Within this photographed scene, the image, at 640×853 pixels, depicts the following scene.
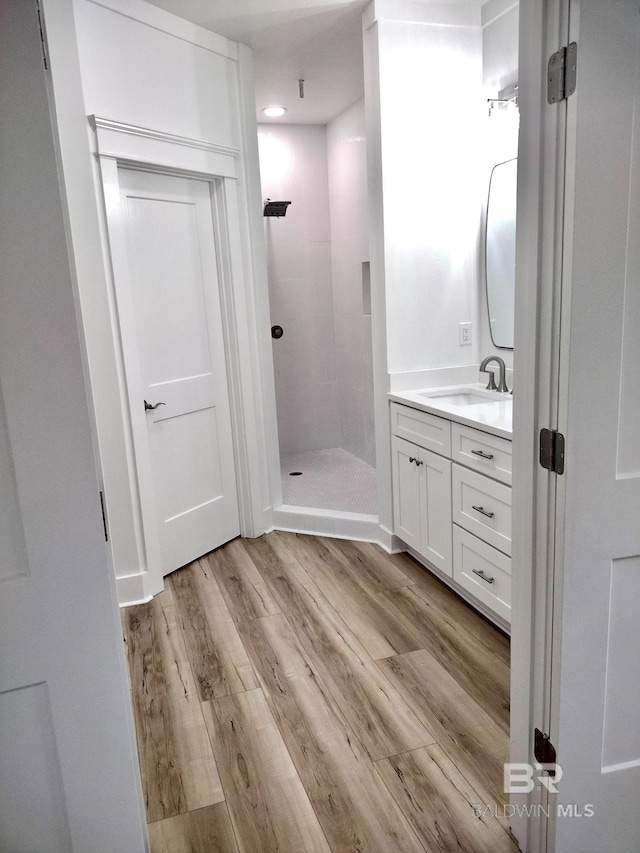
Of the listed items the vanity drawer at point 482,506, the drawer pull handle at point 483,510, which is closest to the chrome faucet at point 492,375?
the vanity drawer at point 482,506

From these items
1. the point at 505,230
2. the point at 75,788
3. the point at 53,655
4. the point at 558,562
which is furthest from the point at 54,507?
the point at 505,230

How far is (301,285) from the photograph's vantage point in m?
5.04

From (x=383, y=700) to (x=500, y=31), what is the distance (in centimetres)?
296

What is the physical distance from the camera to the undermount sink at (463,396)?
309cm

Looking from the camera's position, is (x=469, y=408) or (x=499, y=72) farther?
(x=499, y=72)

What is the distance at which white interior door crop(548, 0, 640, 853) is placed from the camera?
1.14 meters

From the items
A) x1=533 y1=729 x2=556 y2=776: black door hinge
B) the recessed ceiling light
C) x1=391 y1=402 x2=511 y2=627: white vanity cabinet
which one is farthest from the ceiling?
x1=533 y1=729 x2=556 y2=776: black door hinge

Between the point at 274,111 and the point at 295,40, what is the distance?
4.09 feet

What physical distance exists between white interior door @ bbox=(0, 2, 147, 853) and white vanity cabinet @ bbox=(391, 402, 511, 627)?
5.19 feet

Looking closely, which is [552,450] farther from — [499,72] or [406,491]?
[499,72]

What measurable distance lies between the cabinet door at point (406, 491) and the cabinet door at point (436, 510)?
0.05 m

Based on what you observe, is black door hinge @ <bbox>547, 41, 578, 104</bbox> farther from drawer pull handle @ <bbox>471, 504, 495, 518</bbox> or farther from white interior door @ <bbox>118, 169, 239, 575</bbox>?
white interior door @ <bbox>118, 169, 239, 575</bbox>

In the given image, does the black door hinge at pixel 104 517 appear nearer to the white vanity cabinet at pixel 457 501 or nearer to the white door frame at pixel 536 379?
the white door frame at pixel 536 379

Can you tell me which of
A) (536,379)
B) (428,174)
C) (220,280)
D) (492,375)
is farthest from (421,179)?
(536,379)
